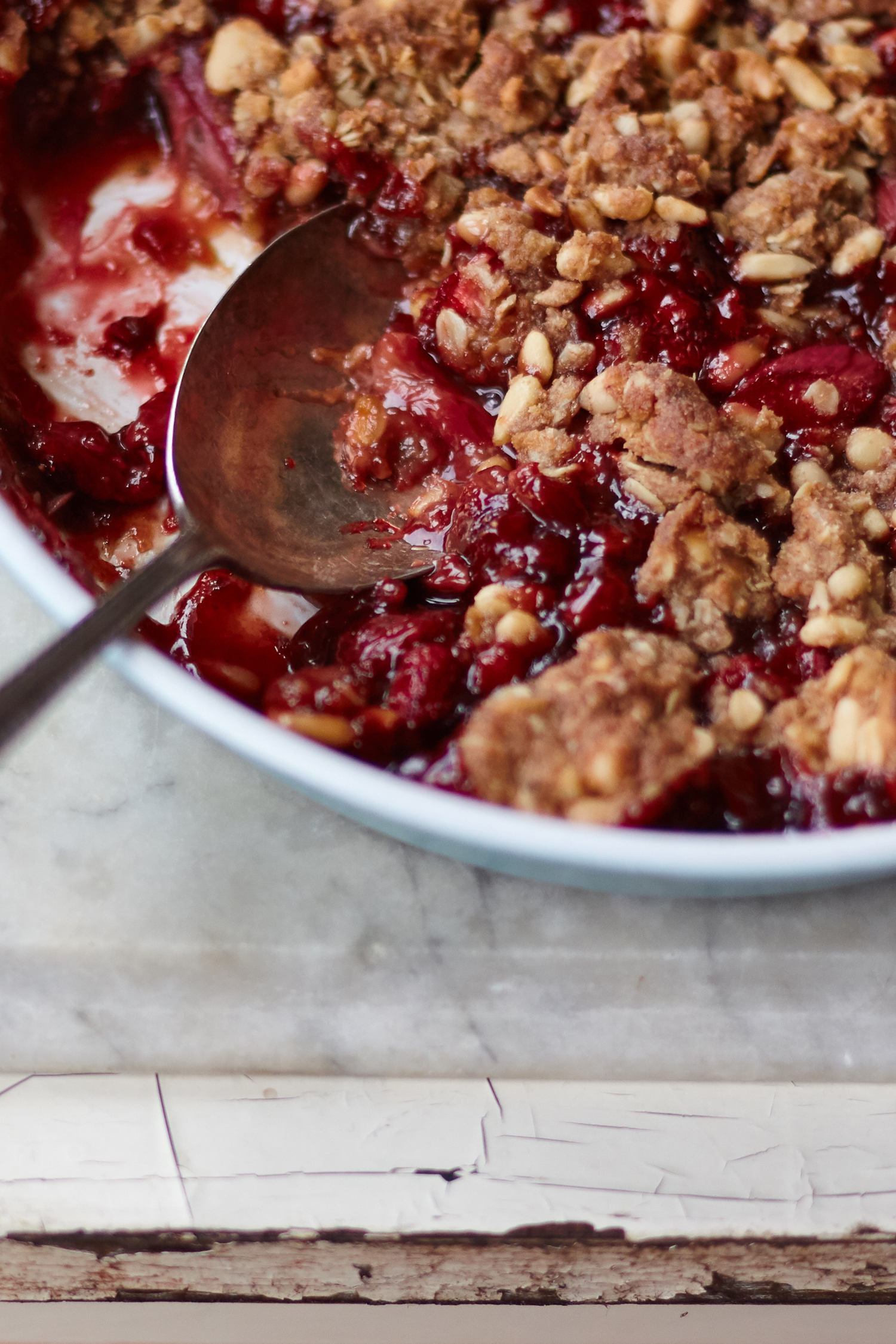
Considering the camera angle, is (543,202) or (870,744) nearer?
(870,744)

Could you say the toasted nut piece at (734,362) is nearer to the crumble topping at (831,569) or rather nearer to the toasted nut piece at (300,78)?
the crumble topping at (831,569)

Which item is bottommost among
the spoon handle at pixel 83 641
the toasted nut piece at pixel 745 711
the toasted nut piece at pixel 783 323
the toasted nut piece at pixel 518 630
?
the toasted nut piece at pixel 745 711

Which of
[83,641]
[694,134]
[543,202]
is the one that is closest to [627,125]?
[694,134]

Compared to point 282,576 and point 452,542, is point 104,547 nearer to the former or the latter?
point 282,576

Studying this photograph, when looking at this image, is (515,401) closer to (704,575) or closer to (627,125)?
(704,575)

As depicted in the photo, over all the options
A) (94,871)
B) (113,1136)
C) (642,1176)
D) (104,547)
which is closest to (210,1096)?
(113,1136)

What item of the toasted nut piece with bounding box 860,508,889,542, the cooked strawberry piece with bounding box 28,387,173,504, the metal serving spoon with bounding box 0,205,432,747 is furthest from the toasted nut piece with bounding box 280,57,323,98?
the toasted nut piece with bounding box 860,508,889,542

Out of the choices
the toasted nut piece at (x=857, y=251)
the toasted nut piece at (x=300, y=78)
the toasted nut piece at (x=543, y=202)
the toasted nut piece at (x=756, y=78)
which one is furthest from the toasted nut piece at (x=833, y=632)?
the toasted nut piece at (x=300, y=78)
